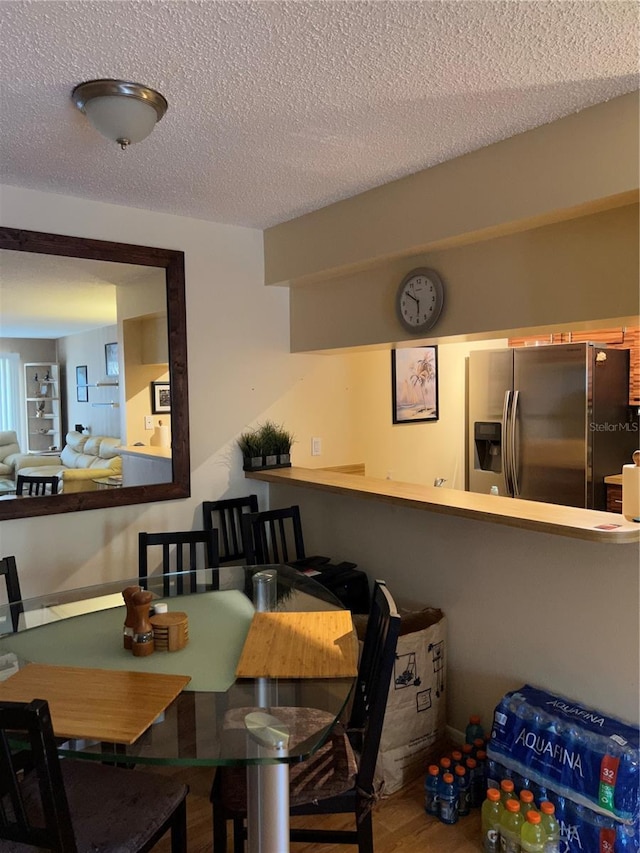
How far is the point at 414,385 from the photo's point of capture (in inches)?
177

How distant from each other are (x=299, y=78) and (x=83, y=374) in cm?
182

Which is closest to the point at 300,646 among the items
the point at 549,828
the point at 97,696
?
the point at 97,696

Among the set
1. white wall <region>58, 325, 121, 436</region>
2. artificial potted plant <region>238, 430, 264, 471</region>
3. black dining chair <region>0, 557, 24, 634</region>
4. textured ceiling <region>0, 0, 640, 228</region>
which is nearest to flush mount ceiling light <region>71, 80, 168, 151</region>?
textured ceiling <region>0, 0, 640, 228</region>

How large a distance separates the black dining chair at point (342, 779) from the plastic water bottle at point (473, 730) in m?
0.85

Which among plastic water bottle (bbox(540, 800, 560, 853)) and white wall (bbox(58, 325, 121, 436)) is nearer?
plastic water bottle (bbox(540, 800, 560, 853))

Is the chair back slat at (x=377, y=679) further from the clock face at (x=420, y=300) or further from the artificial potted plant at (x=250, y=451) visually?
the artificial potted plant at (x=250, y=451)

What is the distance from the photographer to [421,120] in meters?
2.22

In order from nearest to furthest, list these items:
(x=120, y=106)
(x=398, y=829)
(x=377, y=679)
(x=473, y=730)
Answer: (x=377, y=679), (x=120, y=106), (x=398, y=829), (x=473, y=730)

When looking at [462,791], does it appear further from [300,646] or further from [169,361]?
[169,361]

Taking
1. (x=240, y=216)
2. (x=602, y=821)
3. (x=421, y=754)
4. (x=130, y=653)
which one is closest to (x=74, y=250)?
(x=240, y=216)

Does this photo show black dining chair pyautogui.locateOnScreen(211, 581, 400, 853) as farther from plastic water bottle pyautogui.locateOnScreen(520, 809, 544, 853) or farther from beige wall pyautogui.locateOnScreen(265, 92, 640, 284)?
beige wall pyautogui.locateOnScreen(265, 92, 640, 284)

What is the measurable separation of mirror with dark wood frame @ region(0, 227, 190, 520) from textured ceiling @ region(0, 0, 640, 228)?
304 millimetres

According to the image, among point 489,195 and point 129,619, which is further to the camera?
point 489,195

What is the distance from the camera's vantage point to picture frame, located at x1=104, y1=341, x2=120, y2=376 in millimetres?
3180
